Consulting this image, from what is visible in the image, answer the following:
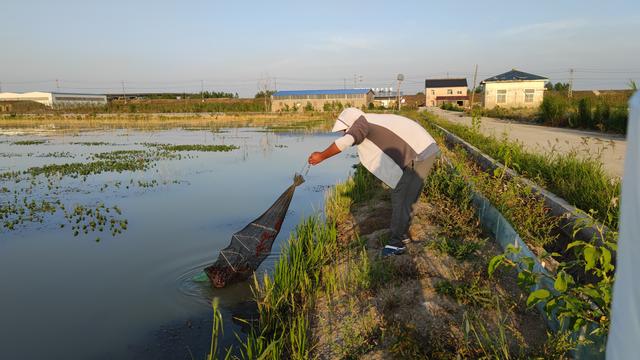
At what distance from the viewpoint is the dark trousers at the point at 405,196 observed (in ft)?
13.8

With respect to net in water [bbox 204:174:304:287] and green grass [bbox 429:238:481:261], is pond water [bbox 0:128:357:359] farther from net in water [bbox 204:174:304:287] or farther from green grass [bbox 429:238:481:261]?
green grass [bbox 429:238:481:261]

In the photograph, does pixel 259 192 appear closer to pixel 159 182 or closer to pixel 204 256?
pixel 159 182

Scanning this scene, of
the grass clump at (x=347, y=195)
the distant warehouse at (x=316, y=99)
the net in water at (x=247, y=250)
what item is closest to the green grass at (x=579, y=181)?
the grass clump at (x=347, y=195)

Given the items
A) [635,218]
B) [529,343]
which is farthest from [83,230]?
[635,218]

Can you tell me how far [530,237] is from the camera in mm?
4109

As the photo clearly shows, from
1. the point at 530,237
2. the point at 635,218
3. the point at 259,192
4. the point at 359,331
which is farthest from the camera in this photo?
the point at 259,192

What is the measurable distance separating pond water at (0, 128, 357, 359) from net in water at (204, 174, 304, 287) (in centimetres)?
16

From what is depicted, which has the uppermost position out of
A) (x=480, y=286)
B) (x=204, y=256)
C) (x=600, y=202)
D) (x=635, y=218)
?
(x=635, y=218)

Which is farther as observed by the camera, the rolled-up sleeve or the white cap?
the white cap

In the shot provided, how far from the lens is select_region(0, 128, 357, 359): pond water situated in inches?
147

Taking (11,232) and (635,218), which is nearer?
(635,218)

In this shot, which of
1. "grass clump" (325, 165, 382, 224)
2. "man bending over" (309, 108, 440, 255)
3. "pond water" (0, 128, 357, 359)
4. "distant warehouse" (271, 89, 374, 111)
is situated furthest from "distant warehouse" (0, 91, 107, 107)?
"man bending over" (309, 108, 440, 255)

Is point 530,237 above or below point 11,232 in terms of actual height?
above

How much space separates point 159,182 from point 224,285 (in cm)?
657
